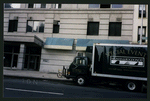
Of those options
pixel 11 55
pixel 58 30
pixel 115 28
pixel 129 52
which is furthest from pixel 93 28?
pixel 11 55

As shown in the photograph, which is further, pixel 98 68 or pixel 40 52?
pixel 40 52

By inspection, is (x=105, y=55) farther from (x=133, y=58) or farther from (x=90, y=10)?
(x=90, y=10)

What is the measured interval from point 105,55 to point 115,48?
Answer: 0.86m

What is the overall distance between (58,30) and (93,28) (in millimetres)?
4432

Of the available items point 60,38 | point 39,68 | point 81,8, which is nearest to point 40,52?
point 39,68

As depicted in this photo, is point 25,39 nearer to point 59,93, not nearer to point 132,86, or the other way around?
point 59,93

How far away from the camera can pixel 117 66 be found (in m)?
9.34

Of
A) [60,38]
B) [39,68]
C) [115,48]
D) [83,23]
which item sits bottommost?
[39,68]

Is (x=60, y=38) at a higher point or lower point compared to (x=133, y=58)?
higher

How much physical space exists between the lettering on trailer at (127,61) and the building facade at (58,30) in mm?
5884

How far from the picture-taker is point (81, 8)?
16.1m

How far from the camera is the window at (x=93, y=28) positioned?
16.0 metres

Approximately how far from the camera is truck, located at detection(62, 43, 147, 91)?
29.8 feet

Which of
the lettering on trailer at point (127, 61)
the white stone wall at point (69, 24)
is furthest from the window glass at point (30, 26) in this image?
the lettering on trailer at point (127, 61)
